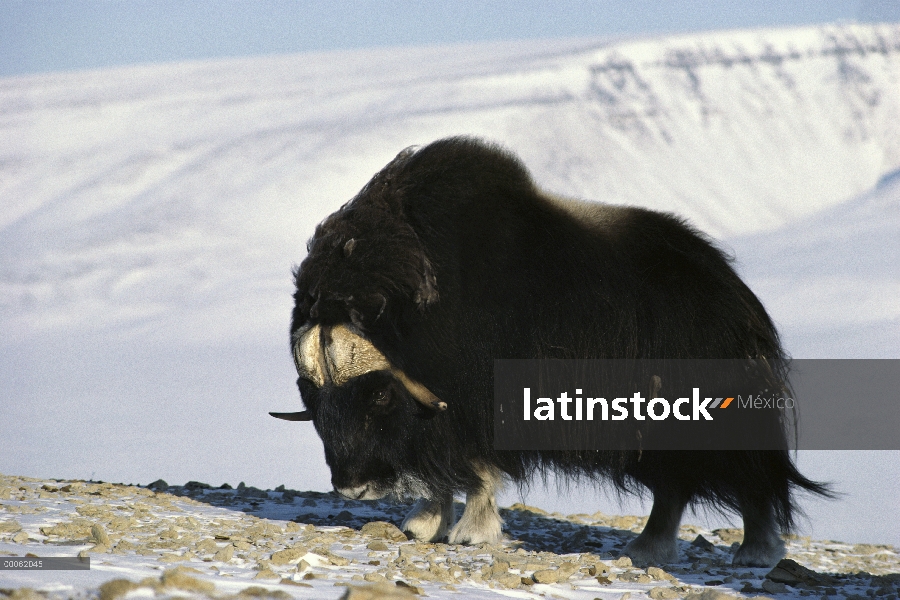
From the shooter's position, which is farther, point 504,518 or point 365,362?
point 504,518

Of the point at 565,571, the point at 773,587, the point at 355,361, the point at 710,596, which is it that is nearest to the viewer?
the point at 710,596

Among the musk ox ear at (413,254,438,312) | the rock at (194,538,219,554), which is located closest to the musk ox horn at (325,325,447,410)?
the musk ox ear at (413,254,438,312)

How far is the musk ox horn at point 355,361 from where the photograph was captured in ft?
10.6

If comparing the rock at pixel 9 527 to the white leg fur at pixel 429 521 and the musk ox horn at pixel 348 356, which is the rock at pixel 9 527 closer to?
the musk ox horn at pixel 348 356

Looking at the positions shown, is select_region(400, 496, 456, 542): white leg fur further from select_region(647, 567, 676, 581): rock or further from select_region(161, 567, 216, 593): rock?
select_region(161, 567, 216, 593): rock

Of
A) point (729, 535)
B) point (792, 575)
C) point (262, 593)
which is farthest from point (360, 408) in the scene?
point (729, 535)

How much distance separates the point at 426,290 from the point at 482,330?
246 millimetres

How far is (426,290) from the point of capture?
3244 millimetres

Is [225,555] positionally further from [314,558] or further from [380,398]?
[380,398]

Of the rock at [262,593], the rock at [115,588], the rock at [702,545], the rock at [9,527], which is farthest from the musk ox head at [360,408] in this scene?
the rock at [702,545]

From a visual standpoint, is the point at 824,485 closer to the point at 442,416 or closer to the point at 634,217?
the point at 634,217

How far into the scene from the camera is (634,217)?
363 centimetres

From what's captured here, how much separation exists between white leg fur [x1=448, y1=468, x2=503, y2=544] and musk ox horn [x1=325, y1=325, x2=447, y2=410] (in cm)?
41
